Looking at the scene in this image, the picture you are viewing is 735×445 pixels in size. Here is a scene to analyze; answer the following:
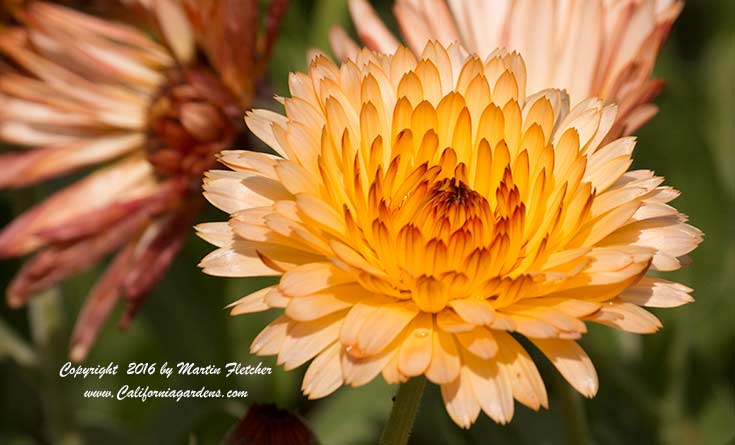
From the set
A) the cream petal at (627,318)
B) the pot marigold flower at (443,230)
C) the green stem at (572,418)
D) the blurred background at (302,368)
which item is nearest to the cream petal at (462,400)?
the pot marigold flower at (443,230)

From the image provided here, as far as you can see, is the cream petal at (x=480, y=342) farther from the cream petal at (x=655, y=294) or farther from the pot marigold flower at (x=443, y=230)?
the cream petal at (x=655, y=294)

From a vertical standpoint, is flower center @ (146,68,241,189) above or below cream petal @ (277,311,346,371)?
above

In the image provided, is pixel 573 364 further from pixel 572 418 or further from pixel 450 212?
pixel 572 418

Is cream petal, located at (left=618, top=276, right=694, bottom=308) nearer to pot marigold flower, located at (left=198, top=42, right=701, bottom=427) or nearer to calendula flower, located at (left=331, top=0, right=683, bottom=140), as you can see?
pot marigold flower, located at (left=198, top=42, right=701, bottom=427)

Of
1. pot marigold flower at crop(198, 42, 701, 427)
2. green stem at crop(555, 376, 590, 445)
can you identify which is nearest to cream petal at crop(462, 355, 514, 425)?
pot marigold flower at crop(198, 42, 701, 427)

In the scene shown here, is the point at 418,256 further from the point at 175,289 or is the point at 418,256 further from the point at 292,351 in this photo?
the point at 175,289

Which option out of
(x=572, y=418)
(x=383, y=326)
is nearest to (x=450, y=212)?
(x=383, y=326)
